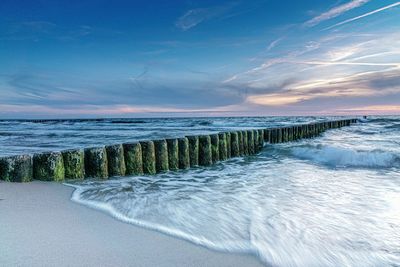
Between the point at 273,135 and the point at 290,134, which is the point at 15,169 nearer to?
the point at 273,135

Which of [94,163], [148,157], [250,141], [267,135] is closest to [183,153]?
[148,157]

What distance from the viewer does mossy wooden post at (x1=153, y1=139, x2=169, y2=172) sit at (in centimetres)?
681

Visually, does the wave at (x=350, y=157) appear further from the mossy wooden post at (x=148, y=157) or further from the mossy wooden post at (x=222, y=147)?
the mossy wooden post at (x=148, y=157)

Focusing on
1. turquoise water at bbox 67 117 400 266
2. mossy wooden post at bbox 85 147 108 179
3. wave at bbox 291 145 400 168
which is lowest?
wave at bbox 291 145 400 168

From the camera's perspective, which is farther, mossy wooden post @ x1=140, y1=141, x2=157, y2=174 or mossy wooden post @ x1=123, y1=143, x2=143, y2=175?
mossy wooden post @ x1=140, y1=141, x2=157, y2=174

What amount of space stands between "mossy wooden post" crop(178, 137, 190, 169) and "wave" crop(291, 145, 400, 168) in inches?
136

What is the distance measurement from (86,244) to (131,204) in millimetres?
1524

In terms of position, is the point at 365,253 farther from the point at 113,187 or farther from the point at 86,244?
the point at 113,187

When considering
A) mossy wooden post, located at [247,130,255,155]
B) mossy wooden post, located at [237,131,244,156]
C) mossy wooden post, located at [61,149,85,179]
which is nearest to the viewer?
mossy wooden post, located at [61,149,85,179]

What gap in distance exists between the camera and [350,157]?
876cm

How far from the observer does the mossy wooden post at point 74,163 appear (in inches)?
214

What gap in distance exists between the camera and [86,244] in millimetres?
2590

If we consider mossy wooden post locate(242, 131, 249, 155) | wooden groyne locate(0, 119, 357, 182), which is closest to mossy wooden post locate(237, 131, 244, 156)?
wooden groyne locate(0, 119, 357, 182)

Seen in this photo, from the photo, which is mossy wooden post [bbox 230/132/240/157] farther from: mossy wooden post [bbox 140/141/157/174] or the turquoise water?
mossy wooden post [bbox 140/141/157/174]
